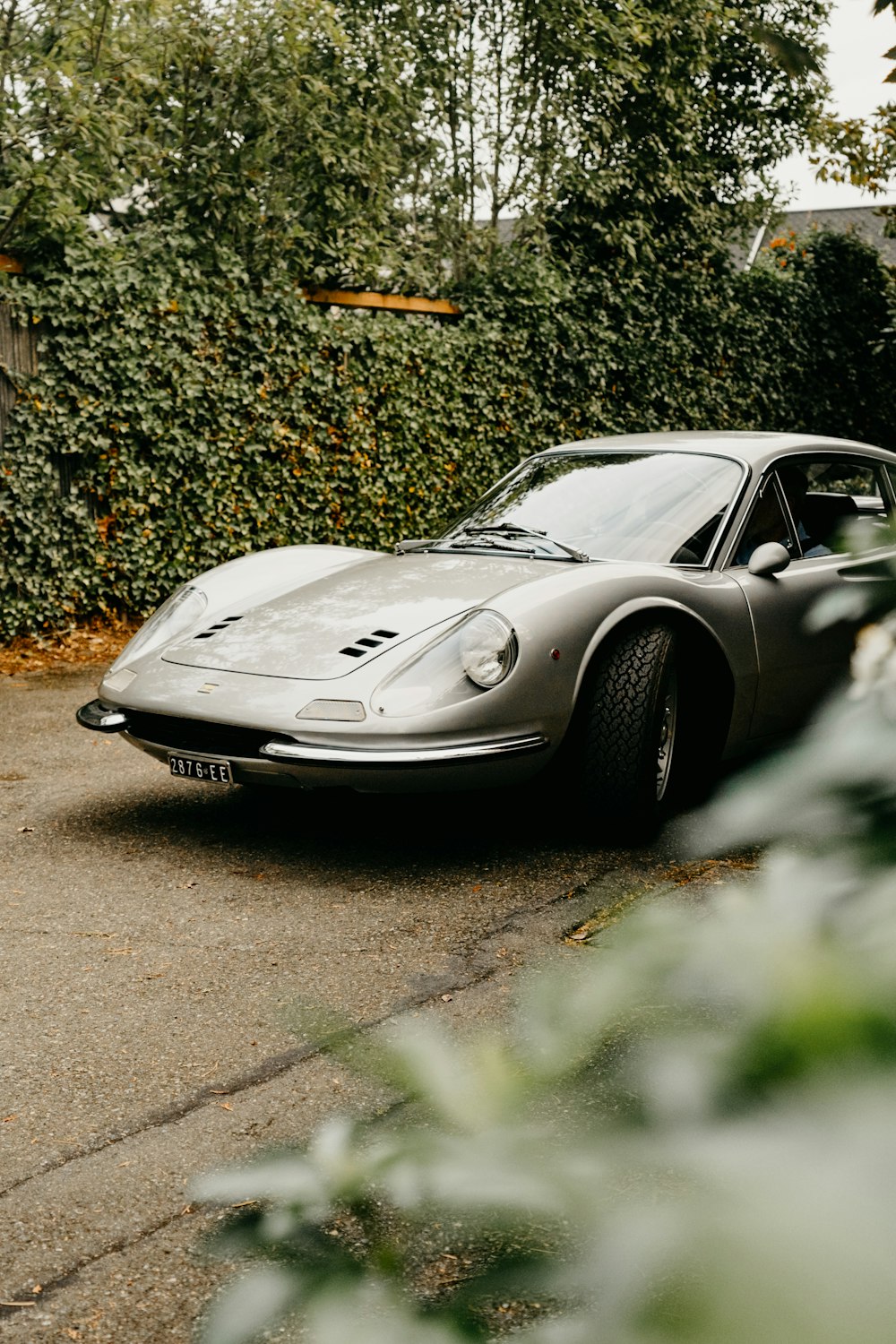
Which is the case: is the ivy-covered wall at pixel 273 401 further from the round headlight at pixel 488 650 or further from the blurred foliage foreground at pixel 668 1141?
the blurred foliage foreground at pixel 668 1141

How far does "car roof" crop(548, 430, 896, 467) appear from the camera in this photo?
5.30 meters

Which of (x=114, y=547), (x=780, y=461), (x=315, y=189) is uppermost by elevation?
(x=315, y=189)

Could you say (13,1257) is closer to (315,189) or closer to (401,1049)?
(401,1049)

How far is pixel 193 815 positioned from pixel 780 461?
2667 millimetres

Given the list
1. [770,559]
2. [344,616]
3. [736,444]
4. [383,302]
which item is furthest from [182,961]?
[383,302]

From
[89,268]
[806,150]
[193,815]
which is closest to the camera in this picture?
[193,815]

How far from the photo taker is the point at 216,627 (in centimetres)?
487

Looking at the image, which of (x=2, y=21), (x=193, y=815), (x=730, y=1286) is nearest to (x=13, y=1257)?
(x=730, y=1286)

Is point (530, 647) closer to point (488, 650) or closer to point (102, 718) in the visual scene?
point (488, 650)

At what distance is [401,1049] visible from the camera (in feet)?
2.20

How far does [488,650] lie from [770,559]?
3.99 feet

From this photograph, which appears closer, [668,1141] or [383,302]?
[668,1141]

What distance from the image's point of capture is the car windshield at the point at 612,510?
197 inches

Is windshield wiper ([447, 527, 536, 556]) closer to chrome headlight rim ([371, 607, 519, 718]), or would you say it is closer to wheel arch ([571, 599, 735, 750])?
wheel arch ([571, 599, 735, 750])
